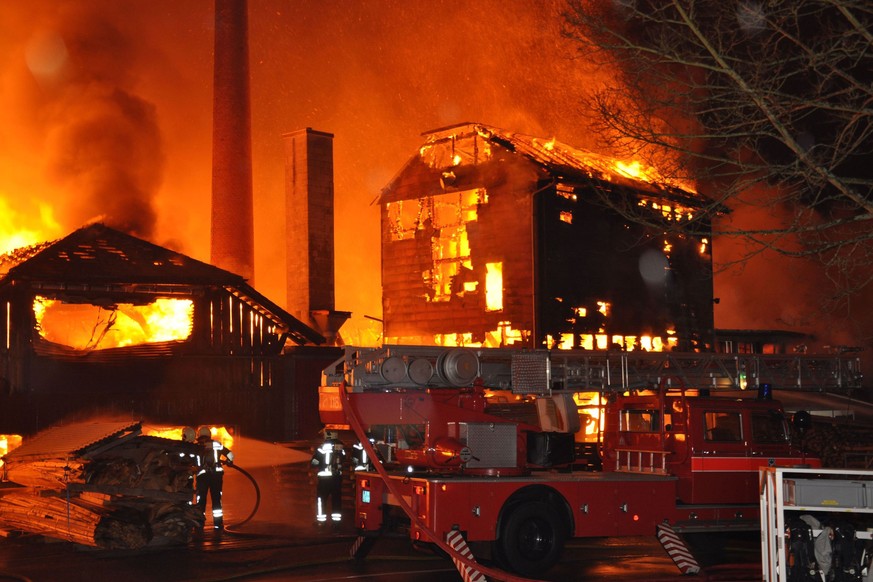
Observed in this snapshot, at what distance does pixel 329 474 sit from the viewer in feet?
48.2

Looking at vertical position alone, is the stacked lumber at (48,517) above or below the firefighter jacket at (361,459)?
below

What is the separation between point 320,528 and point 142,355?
12.1m

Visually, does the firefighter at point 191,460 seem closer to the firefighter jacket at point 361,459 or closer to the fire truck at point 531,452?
the firefighter jacket at point 361,459

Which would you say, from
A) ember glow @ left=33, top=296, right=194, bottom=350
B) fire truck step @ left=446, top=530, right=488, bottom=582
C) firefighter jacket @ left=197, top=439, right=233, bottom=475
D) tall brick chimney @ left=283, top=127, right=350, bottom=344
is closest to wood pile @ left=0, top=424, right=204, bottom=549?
firefighter jacket @ left=197, top=439, right=233, bottom=475

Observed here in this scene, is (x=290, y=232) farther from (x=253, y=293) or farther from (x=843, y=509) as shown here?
(x=843, y=509)

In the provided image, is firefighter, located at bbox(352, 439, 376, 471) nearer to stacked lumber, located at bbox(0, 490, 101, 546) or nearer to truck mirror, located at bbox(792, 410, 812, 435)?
stacked lumber, located at bbox(0, 490, 101, 546)

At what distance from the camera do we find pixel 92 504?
13812mm

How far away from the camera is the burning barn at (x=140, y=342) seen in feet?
77.2

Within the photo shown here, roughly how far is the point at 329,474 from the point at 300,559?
234cm

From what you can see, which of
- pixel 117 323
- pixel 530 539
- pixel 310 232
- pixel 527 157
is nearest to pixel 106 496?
pixel 530 539

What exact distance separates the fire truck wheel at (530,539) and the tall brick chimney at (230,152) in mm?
31306

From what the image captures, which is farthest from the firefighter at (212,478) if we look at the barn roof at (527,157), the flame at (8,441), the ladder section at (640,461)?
the barn roof at (527,157)

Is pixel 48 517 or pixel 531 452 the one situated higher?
pixel 531 452

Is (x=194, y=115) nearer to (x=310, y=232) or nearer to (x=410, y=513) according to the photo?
(x=310, y=232)
